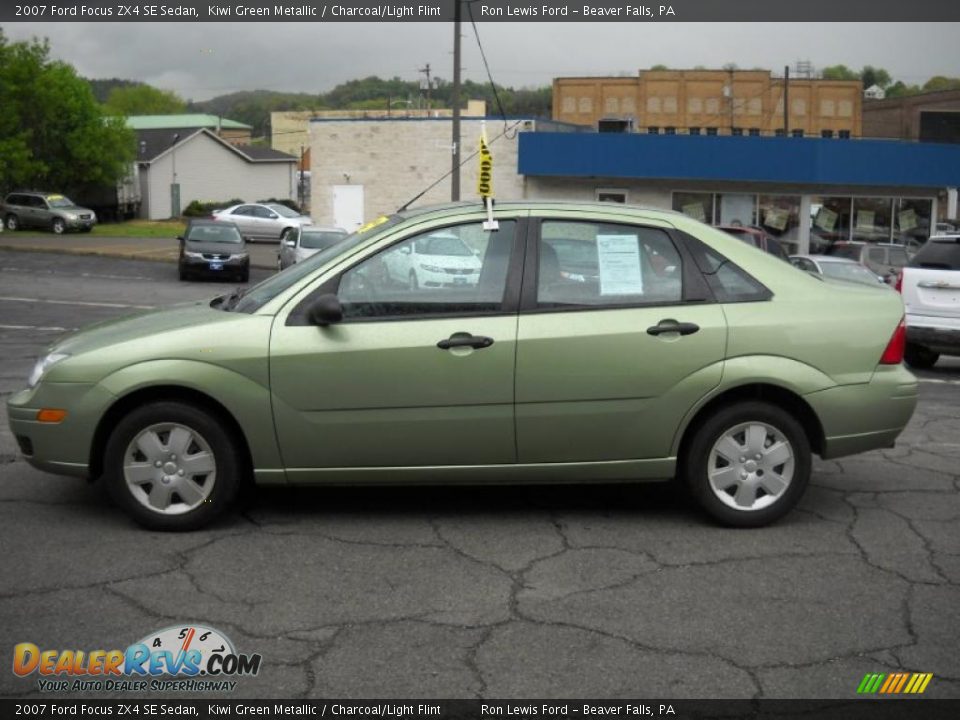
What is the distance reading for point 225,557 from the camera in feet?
18.6

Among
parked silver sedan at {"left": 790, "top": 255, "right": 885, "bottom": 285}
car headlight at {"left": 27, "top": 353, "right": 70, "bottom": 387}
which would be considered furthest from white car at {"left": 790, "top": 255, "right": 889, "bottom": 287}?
car headlight at {"left": 27, "top": 353, "right": 70, "bottom": 387}

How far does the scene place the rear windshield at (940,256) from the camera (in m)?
13.1

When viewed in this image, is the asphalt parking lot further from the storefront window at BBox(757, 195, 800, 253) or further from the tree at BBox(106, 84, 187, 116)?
the tree at BBox(106, 84, 187, 116)

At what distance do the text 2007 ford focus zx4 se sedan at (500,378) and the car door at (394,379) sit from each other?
1 cm

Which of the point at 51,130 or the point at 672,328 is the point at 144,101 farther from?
the point at 672,328

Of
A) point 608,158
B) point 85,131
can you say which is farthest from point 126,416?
point 85,131

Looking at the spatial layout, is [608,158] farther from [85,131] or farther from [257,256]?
[85,131]

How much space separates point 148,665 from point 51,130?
60.8 m

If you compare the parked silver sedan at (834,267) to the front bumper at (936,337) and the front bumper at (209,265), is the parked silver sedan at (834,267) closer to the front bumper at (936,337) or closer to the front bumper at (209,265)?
the front bumper at (936,337)

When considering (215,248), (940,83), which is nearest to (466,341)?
(215,248)

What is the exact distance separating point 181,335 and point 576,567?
2.32 metres

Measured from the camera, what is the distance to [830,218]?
38938 mm

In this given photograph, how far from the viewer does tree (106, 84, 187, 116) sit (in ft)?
498
